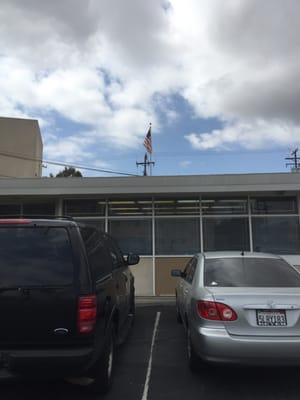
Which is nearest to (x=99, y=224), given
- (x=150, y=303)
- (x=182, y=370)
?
(x=150, y=303)

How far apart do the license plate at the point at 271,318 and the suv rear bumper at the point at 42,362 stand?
6.41ft

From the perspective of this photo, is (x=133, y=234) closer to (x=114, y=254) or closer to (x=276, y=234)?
(x=276, y=234)

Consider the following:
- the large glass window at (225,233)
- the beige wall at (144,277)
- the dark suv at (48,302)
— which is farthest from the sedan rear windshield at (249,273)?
the beige wall at (144,277)

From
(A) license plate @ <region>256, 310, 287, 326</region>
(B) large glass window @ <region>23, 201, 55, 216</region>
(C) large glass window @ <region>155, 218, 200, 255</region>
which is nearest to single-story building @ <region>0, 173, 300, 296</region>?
(C) large glass window @ <region>155, 218, 200, 255</region>

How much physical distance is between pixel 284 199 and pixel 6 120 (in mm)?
23210

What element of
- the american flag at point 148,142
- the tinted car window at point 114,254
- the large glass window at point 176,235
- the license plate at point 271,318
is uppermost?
the american flag at point 148,142

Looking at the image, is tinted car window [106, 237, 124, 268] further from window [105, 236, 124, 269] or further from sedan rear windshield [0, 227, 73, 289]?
sedan rear windshield [0, 227, 73, 289]

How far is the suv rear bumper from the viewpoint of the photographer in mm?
4176

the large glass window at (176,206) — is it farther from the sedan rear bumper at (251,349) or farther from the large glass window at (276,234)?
the sedan rear bumper at (251,349)

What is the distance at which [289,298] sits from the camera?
200 inches

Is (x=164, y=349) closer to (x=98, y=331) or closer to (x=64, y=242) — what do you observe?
(x=98, y=331)

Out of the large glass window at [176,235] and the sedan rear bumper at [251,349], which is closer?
the sedan rear bumper at [251,349]

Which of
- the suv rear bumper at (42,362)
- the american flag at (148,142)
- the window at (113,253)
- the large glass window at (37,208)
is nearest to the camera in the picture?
the suv rear bumper at (42,362)

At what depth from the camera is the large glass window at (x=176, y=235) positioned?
13.6m
